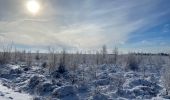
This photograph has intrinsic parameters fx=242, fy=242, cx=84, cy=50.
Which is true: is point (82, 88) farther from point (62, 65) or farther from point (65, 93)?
point (62, 65)

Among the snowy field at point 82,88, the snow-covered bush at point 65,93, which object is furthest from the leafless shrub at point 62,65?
the snow-covered bush at point 65,93

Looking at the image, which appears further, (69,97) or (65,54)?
(65,54)

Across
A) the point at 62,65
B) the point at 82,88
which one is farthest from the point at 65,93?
the point at 62,65

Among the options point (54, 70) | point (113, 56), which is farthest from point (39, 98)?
point (113, 56)

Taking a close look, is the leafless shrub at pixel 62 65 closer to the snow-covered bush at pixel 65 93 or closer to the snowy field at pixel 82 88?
the snowy field at pixel 82 88

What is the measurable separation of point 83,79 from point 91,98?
10.8 feet

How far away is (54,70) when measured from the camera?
16984mm

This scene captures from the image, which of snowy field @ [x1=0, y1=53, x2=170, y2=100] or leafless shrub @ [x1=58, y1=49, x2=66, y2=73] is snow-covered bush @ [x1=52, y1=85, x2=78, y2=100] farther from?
leafless shrub @ [x1=58, y1=49, x2=66, y2=73]

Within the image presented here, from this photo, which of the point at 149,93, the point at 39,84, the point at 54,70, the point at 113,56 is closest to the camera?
the point at 149,93

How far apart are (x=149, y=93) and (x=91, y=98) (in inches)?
118

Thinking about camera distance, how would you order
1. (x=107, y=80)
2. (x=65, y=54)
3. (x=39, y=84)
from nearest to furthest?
(x=39, y=84), (x=107, y=80), (x=65, y=54)

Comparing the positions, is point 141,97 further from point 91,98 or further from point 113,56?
point 113,56

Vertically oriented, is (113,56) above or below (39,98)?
above

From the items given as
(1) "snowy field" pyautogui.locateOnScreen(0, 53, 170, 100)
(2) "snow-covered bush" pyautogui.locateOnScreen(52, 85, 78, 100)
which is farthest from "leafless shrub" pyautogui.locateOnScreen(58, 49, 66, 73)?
(2) "snow-covered bush" pyautogui.locateOnScreen(52, 85, 78, 100)
